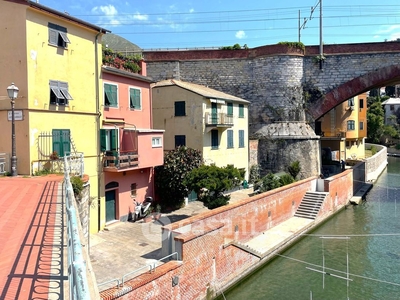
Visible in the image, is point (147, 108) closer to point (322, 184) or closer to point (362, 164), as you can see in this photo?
point (322, 184)

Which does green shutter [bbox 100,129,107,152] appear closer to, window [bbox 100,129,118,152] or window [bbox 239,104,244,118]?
window [bbox 100,129,118,152]

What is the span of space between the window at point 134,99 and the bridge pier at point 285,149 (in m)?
12.1

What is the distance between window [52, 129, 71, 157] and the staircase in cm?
1265

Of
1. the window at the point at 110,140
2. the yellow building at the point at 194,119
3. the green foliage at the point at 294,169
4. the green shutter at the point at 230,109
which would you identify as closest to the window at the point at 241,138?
the yellow building at the point at 194,119

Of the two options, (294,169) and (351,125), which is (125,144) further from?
(351,125)

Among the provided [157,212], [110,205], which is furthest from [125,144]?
[157,212]

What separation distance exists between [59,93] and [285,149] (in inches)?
753

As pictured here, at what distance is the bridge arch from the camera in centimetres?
2689

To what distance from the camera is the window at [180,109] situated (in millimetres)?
20848

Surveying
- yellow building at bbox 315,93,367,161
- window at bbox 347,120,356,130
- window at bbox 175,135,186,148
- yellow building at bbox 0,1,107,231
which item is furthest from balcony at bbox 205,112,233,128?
window at bbox 347,120,356,130

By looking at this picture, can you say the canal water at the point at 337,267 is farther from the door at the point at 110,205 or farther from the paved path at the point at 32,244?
the door at the point at 110,205

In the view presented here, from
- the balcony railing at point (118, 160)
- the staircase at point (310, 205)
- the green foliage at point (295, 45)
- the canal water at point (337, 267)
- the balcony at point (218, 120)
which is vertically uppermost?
the green foliage at point (295, 45)

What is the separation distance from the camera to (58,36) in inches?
508

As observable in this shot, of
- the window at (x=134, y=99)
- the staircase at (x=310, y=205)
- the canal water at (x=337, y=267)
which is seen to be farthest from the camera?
the staircase at (x=310, y=205)
